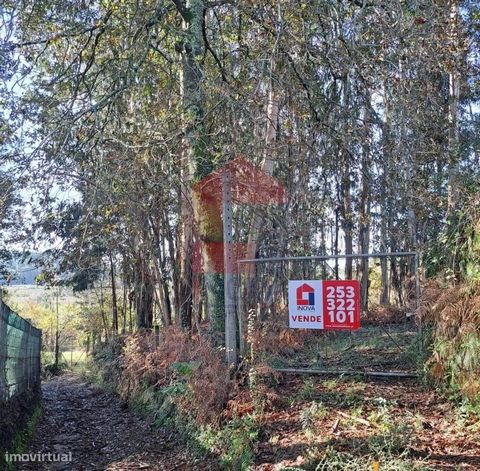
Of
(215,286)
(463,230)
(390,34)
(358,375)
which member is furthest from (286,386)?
(390,34)

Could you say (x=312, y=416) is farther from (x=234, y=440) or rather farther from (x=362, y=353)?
(x=362, y=353)

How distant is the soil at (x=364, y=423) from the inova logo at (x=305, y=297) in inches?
36.0

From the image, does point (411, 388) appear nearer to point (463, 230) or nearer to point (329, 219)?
point (463, 230)

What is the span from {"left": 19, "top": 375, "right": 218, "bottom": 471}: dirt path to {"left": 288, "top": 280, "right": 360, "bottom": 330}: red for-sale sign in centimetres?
199

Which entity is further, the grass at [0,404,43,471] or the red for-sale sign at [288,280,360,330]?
the red for-sale sign at [288,280,360,330]

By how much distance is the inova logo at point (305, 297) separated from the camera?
6.15 metres

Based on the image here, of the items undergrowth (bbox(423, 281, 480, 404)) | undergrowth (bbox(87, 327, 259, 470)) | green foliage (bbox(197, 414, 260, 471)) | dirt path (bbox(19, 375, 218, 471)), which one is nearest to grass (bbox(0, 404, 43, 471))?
dirt path (bbox(19, 375, 218, 471))

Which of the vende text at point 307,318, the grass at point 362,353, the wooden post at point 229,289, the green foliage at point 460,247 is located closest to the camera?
the green foliage at point 460,247

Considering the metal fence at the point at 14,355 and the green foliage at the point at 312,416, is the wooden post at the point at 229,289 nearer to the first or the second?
the green foliage at the point at 312,416

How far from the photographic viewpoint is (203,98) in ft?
24.1

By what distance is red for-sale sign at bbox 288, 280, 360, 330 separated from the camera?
5.95 metres

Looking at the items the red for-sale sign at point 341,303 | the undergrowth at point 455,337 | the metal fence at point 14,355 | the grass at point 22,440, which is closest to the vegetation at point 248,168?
the undergrowth at point 455,337

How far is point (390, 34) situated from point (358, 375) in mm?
A: 4060

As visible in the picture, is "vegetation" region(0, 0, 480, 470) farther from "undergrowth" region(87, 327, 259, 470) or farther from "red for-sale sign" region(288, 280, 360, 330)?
"red for-sale sign" region(288, 280, 360, 330)
